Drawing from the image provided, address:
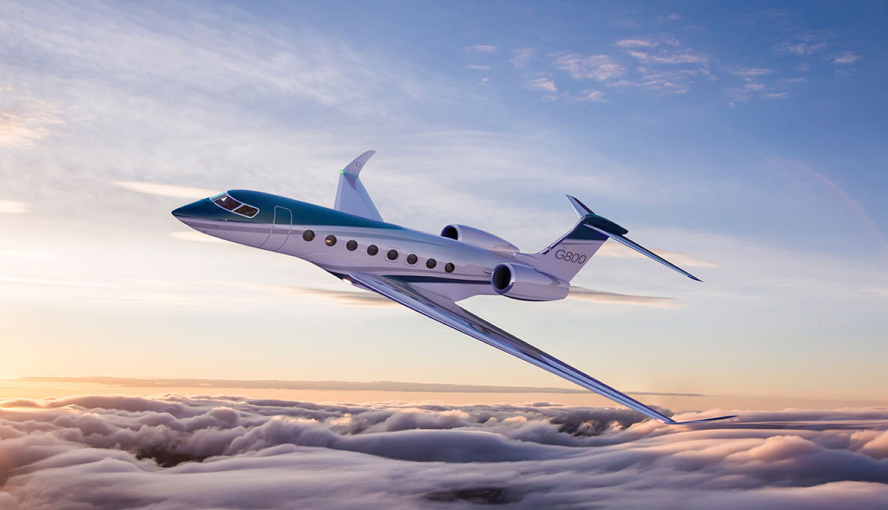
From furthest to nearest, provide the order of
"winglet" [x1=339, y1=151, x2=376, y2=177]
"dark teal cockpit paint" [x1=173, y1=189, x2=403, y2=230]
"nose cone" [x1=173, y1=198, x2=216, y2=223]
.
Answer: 1. "winglet" [x1=339, y1=151, x2=376, y2=177]
2. "dark teal cockpit paint" [x1=173, y1=189, x2=403, y2=230]
3. "nose cone" [x1=173, y1=198, x2=216, y2=223]

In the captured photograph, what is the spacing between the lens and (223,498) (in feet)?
620

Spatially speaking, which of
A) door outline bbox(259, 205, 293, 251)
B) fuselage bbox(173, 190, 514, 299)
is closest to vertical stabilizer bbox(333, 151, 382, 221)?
fuselage bbox(173, 190, 514, 299)

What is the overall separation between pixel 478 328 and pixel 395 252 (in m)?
6.79

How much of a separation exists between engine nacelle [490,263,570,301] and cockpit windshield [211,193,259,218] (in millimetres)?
12359

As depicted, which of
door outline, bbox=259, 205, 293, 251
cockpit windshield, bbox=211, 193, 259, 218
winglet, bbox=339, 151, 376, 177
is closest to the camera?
cockpit windshield, bbox=211, 193, 259, 218

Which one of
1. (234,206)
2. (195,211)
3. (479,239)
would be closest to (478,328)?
(479,239)

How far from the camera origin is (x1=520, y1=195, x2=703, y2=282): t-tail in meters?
35.3

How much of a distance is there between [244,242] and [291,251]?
2191mm

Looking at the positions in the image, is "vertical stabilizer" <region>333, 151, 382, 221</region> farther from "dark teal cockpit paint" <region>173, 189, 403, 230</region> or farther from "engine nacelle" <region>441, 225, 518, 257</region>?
"dark teal cockpit paint" <region>173, 189, 403, 230</region>

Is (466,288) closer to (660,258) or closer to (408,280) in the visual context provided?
(408,280)

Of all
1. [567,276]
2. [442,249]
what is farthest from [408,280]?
[567,276]

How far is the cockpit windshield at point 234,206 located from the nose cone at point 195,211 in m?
0.38

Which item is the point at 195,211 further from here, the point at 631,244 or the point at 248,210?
the point at 631,244

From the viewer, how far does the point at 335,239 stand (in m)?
28.7
